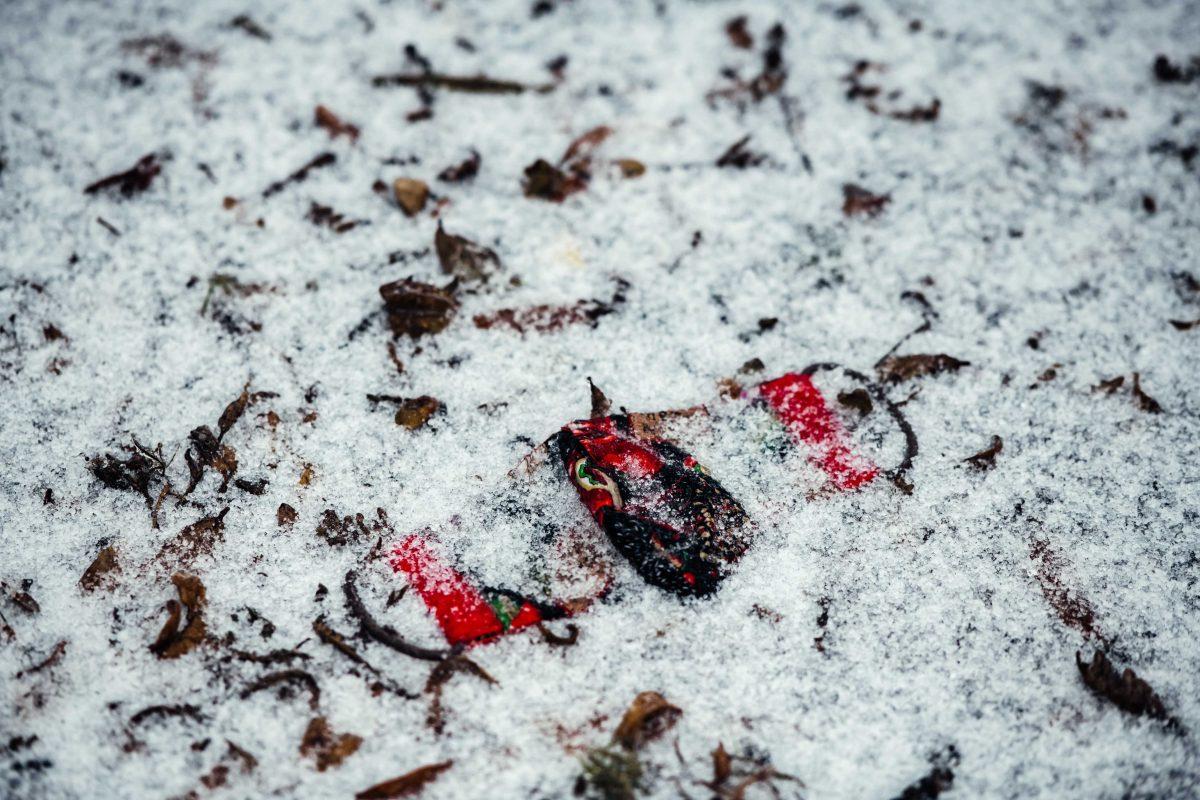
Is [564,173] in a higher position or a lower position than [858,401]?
higher

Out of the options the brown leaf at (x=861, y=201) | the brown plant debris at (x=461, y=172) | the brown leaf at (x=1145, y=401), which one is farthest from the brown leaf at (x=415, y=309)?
the brown leaf at (x=1145, y=401)

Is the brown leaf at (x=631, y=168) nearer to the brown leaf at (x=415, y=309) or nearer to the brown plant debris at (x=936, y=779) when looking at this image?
the brown leaf at (x=415, y=309)

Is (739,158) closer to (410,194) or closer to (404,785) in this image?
(410,194)

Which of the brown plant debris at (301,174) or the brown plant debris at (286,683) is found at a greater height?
the brown plant debris at (301,174)

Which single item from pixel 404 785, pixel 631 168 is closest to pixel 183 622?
pixel 404 785

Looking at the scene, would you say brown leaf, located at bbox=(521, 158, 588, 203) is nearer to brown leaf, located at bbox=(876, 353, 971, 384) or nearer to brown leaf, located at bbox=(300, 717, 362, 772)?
brown leaf, located at bbox=(876, 353, 971, 384)

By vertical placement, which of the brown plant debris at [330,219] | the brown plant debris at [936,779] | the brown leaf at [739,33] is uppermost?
the brown leaf at [739,33]

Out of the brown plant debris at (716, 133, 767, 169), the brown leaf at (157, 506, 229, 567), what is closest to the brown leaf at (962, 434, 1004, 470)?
the brown plant debris at (716, 133, 767, 169)

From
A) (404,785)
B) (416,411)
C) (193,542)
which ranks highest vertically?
(416,411)
